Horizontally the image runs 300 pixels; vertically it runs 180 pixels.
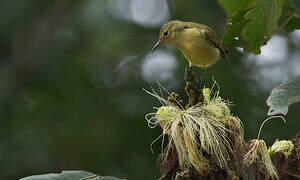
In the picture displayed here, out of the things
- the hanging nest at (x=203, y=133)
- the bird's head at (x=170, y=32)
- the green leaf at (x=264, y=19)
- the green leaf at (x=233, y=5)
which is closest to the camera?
the green leaf at (x=233, y=5)

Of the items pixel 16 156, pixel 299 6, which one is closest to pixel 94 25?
pixel 16 156

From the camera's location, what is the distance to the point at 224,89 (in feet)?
20.5

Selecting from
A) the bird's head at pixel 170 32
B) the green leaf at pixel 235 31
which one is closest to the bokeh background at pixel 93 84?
the bird's head at pixel 170 32

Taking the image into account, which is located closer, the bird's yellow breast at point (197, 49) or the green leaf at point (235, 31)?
the green leaf at point (235, 31)

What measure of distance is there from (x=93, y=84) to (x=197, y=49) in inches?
160

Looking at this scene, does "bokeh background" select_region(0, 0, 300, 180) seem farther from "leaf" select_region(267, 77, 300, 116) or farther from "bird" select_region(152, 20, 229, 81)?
"leaf" select_region(267, 77, 300, 116)

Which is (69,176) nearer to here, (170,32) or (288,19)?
(288,19)

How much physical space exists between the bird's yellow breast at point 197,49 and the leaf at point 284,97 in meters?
1.98

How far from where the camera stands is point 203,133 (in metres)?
2.23

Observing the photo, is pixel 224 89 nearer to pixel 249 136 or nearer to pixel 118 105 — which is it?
pixel 249 136

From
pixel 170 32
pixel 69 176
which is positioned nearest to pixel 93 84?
pixel 170 32

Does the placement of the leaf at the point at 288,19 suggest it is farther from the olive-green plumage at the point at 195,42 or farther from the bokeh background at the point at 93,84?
the bokeh background at the point at 93,84

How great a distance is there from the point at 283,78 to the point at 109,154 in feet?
8.09

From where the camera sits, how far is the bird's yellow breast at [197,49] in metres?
3.89
